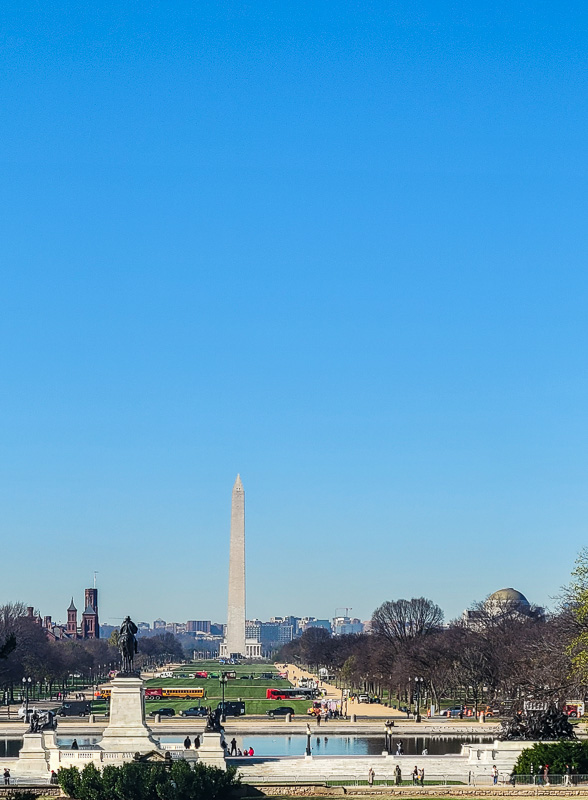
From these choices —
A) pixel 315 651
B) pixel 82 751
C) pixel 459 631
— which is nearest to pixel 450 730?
pixel 82 751

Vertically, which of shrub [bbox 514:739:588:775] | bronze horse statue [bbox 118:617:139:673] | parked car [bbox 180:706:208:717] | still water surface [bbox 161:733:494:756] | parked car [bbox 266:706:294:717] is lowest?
still water surface [bbox 161:733:494:756]

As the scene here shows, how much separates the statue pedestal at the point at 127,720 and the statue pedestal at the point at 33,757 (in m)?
2.66

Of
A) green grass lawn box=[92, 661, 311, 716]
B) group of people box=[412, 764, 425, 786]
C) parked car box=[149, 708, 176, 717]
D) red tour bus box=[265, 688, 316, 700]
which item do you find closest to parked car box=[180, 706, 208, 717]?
parked car box=[149, 708, 176, 717]

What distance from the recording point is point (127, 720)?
5794cm

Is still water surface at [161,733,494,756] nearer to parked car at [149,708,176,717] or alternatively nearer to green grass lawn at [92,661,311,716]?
parked car at [149,708,176,717]

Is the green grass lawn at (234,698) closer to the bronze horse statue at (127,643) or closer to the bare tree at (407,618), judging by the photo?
the bare tree at (407,618)

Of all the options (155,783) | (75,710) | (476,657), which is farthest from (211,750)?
(476,657)

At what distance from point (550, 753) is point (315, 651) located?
141 metres

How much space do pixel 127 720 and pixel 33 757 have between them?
4414 mm

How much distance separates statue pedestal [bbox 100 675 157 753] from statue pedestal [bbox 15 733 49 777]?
266cm

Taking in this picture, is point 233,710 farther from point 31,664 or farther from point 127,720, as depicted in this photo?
point 31,664

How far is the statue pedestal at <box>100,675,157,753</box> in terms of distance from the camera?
187 feet

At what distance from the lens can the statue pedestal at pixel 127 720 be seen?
2247 inches

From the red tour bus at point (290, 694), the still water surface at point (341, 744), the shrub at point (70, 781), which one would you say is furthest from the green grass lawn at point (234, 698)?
the shrub at point (70, 781)
